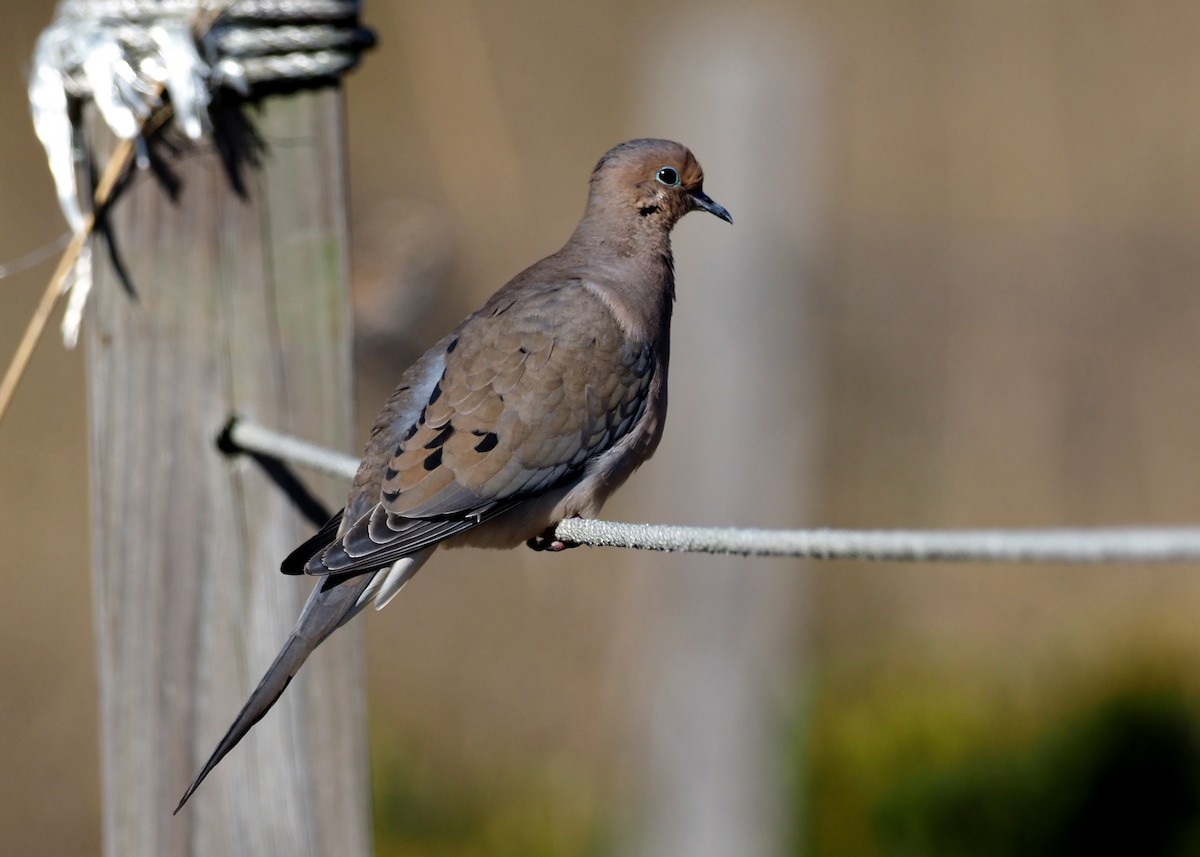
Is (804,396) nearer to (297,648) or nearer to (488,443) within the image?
(488,443)

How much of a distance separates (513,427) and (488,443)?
2.1 inches

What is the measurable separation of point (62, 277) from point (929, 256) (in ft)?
19.1

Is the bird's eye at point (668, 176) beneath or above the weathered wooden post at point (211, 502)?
above

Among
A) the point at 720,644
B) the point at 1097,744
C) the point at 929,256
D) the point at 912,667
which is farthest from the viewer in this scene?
the point at 929,256

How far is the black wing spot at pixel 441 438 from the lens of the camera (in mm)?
2498

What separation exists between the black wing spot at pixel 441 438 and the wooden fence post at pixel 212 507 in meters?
0.26

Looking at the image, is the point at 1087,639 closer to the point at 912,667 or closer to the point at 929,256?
the point at 912,667

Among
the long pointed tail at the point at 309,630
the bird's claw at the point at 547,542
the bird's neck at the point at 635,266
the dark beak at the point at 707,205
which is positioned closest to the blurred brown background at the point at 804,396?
the dark beak at the point at 707,205

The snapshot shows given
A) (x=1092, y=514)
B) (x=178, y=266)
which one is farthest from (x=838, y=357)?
(x=178, y=266)

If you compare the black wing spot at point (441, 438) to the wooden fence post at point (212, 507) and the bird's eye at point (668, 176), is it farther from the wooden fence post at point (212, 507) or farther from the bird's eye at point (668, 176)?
the bird's eye at point (668, 176)

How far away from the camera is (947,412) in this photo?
249 inches

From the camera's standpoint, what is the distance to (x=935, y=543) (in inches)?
47.0

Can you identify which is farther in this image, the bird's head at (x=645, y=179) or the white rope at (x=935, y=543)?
the bird's head at (x=645, y=179)

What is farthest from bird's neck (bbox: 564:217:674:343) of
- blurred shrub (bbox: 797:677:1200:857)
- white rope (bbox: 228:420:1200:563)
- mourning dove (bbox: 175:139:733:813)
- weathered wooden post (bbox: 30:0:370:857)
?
blurred shrub (bbox: 797:677:1200:857)
